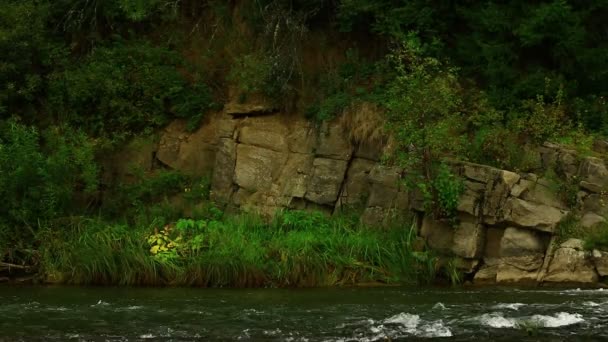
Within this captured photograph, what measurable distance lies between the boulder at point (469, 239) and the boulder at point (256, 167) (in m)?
4.31

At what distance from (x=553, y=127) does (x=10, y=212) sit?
968 centimetres

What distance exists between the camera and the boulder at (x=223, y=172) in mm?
17375

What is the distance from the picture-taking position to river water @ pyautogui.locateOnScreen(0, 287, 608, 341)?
985 cm

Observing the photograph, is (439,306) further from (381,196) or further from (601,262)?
(381,196)

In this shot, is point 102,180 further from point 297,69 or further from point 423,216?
point 423,216

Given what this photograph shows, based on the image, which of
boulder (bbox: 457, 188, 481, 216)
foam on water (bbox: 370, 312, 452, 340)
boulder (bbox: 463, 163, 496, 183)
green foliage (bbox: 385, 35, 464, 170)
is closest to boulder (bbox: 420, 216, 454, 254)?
boulder (bbox: 457, 188, 481, 216)

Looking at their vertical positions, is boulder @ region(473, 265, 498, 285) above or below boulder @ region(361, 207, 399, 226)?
below

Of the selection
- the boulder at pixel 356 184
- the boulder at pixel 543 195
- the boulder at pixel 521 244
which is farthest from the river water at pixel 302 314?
the boulder at pixel 356 184

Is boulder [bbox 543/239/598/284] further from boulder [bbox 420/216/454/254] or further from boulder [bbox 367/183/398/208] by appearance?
boulder [bbox 367/183/398/208]

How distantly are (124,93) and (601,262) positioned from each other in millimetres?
10279

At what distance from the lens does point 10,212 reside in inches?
587

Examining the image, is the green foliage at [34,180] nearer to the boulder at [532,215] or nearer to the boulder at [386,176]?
the boulder at [386,176]

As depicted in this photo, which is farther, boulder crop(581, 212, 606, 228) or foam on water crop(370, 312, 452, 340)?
boulder crop(581, 212, 606, 228)

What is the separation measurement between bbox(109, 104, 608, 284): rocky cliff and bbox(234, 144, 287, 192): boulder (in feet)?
0.07
